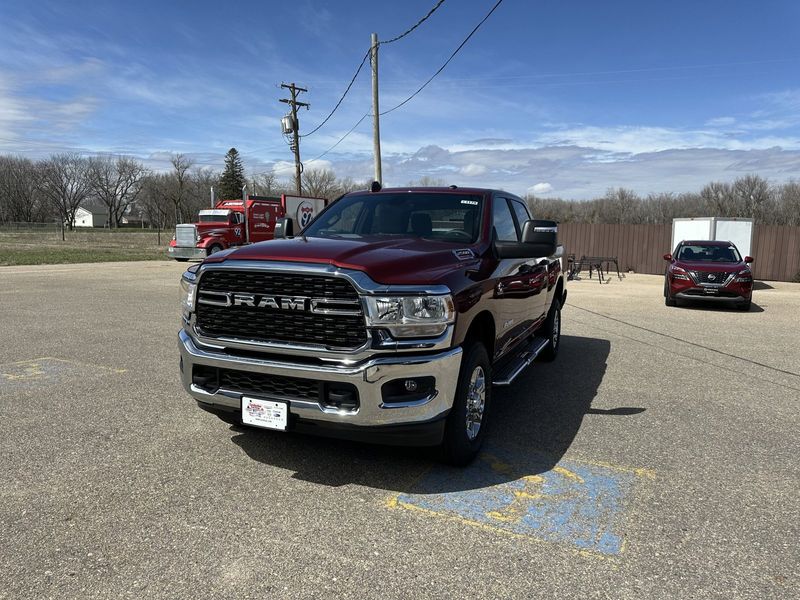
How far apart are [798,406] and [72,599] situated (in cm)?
590

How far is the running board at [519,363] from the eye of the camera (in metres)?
4.46

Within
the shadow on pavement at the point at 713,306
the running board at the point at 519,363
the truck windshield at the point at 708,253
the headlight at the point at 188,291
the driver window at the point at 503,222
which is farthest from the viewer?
the truck windshield at the point at 708,253

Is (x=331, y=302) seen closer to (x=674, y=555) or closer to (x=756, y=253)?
(x=674, y=555)

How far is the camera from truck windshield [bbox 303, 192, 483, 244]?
4727mm

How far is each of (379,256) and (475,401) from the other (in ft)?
3.91

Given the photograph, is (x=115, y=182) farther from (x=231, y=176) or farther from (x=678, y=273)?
(x=678, y=273)

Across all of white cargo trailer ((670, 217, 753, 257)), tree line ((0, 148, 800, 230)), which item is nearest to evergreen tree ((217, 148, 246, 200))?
tree line ((0, 148, 800, 230))

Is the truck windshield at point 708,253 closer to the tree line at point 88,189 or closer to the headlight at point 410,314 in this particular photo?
the headlight at point 410,314

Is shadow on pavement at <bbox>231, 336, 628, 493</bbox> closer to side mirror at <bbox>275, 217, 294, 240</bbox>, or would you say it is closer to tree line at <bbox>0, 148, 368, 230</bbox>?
side mirror at <bbox>275, 217, 294, 240</bbox>

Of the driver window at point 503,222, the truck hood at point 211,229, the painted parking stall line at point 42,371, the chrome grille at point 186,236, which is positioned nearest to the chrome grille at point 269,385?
the driver window at point 503,222

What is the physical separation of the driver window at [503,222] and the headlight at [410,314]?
1.68m

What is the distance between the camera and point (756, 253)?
856 inches

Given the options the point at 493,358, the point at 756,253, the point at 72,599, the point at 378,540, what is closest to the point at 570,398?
the point at 493,358

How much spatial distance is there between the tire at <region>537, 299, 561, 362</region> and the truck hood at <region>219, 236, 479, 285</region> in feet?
9.59
